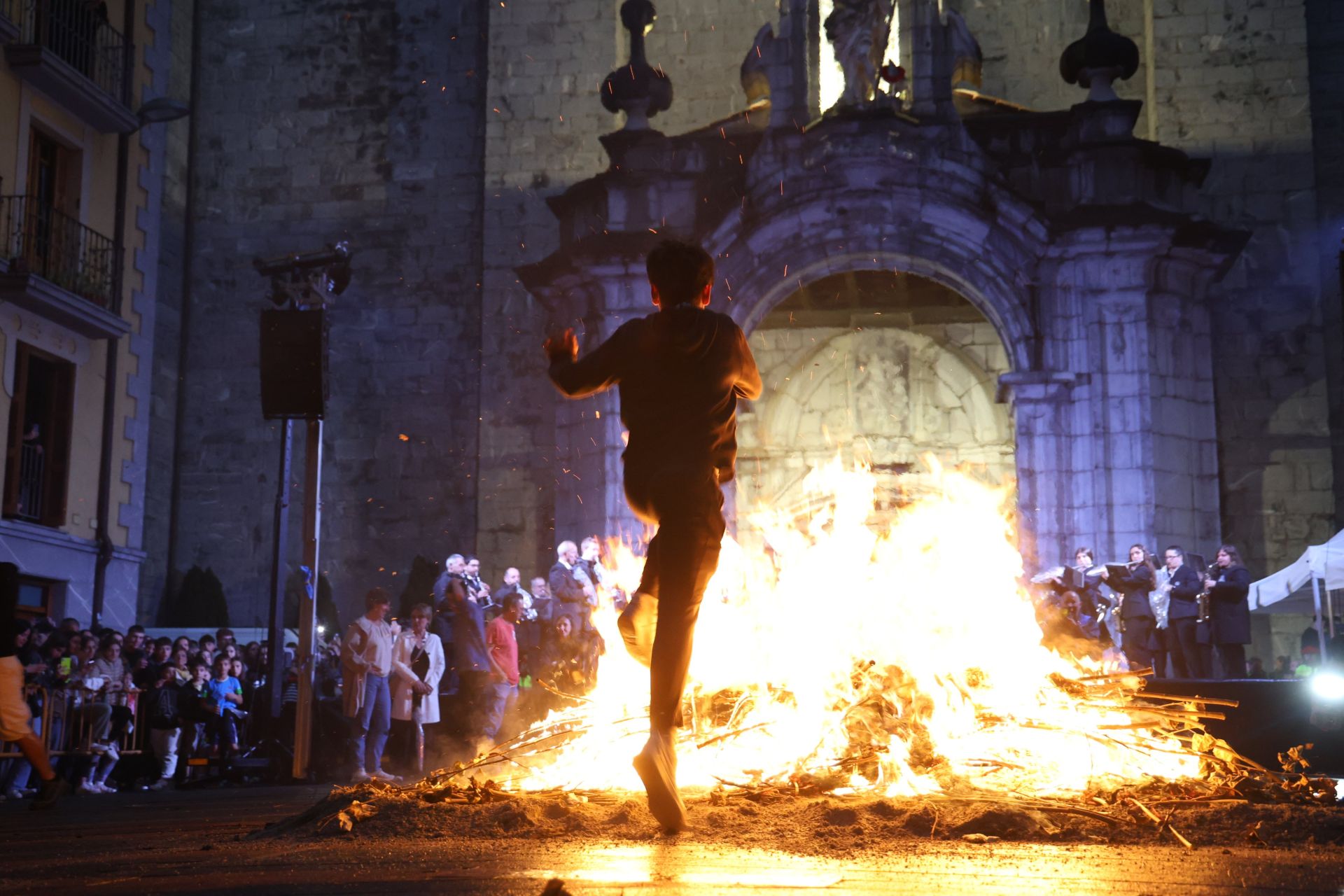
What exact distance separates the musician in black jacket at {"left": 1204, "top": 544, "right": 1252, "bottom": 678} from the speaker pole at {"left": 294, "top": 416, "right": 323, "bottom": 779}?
30.8 feet

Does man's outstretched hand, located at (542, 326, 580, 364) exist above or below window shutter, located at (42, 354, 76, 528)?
below

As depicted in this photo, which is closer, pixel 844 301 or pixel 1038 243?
pixel 1038 243

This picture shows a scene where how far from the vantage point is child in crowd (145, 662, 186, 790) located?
13.4 m

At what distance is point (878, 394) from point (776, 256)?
4999 millimetres

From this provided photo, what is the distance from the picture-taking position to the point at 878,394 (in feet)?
77.2

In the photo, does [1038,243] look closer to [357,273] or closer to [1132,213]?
[1132,213]

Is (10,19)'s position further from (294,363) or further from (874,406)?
(874,406)

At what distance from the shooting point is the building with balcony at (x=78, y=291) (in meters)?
19.0

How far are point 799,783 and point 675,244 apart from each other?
218 cm

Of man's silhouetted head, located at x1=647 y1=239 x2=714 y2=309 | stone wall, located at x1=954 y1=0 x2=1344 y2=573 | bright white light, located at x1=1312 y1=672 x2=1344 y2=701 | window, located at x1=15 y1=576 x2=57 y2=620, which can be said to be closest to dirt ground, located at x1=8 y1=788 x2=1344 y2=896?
man's silhouetted head, located at x1=647 y1=239 x2=714 y2=309

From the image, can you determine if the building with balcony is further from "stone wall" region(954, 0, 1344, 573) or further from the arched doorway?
"stone wall" region(954, 0, 1344, 573)

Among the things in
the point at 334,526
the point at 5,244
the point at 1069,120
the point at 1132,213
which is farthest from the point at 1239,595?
the point at 5,244

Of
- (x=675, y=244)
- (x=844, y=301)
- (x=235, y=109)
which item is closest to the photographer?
(x=675, y=244)

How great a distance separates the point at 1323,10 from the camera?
21625mm
